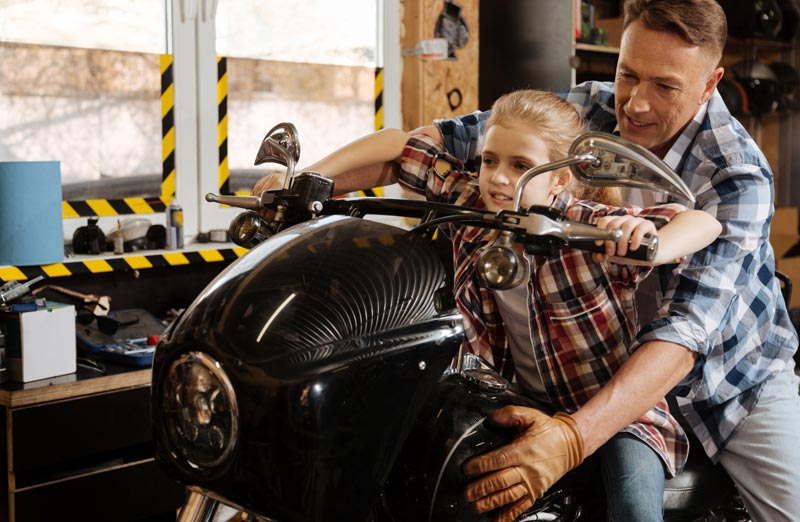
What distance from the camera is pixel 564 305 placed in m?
1.36

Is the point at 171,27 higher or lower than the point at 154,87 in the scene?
higher

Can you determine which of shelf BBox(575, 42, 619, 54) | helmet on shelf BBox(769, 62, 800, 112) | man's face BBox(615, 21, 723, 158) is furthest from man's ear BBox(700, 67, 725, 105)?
helmet on shelf BBox(769, 62, 800, 112)

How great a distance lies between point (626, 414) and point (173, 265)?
2263 millimetres

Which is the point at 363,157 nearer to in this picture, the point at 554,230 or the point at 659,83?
Result: the point at 659,83

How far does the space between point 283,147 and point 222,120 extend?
7.04 feet

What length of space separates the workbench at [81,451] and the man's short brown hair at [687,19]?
166cm

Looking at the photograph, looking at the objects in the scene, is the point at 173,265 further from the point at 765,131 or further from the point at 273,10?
the point at 765,131

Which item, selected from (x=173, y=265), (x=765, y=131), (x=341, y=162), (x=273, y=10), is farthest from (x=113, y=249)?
(x=765, y=131)

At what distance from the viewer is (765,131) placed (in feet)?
22.5

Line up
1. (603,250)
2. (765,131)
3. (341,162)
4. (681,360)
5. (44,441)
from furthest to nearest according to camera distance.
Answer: (765,131)
(44,441)
(341,162)
(681,360)
(603,250)

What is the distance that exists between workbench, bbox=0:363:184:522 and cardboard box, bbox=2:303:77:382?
0.04 meters

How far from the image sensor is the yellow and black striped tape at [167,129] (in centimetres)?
328

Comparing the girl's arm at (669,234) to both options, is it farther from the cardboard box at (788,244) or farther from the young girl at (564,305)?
the cardboard box at (788,244)

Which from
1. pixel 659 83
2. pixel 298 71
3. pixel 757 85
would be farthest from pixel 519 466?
pixel 757 85
